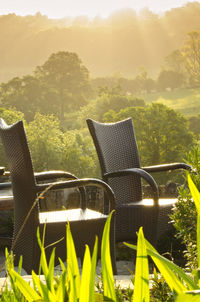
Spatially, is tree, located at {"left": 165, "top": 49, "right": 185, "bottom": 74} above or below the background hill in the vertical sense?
below

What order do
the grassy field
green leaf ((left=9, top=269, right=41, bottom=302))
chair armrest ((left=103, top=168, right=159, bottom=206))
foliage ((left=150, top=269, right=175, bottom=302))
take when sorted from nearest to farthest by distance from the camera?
green leaf ((left=9, top=269, right=41, bottom=302)) < foliage ((left=150, top=269, right=175, bottom=302)) < chair armrest ((left=103, top=168, right=159, bottom=206)) < the grassy field

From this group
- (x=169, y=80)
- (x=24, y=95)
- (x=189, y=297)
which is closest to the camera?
(x=189, y=297)

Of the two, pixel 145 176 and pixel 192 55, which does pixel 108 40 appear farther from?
pixel 145 176

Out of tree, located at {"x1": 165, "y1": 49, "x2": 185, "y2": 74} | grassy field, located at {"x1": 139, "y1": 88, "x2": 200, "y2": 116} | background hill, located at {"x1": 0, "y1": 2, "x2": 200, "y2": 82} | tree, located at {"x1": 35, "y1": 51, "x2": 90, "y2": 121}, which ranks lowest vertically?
grassy field, located at {"x1": 139, "y1": 88, "x2": 200, "y2": 116}

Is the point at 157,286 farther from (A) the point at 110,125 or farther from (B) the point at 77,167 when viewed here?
(B) the point at 77,167

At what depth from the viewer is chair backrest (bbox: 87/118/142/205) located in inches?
→ 167

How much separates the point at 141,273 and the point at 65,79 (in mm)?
43155

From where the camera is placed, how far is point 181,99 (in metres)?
47.7

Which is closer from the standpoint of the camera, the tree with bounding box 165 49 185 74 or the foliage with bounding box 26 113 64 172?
the foliage with bounding box 26 113 64 172

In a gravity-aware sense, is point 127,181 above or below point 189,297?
below

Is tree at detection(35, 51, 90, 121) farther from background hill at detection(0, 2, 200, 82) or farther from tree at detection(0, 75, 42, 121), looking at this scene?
background hill at detection(0, 2, 200, 82)

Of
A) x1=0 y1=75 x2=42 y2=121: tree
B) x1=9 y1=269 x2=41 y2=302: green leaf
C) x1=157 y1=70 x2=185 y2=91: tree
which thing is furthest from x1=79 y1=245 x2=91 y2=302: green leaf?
x1=157 y1=70 x2=185 y2=91: tree

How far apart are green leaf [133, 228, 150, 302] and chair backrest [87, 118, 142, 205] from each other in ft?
10.8

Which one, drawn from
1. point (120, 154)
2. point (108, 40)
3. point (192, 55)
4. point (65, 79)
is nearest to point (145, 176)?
point (120, 154)
